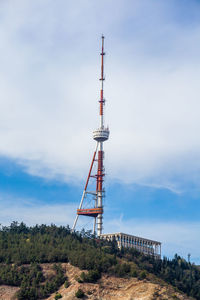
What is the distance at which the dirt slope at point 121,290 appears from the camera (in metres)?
85.9

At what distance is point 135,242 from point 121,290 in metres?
58.0

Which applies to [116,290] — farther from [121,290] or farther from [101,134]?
[101,134]

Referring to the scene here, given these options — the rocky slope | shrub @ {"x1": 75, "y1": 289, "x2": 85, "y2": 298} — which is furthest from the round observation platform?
shrub @ {"x1": 75, "y1": 289, "x2": 85, "y2": 298}

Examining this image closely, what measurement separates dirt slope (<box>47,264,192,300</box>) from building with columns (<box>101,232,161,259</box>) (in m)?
46.2

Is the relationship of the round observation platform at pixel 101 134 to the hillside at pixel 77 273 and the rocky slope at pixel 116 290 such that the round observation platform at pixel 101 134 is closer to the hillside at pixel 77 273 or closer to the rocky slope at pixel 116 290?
the hillside at pixel 77 273

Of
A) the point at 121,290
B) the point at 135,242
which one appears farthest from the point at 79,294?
the point at 135,242

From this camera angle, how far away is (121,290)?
8856cm

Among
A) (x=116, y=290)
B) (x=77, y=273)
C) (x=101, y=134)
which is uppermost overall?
(x=101, y=134)

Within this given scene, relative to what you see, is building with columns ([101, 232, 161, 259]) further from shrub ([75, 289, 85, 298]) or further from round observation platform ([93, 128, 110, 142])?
shrub ([75, 289, 85, 298])

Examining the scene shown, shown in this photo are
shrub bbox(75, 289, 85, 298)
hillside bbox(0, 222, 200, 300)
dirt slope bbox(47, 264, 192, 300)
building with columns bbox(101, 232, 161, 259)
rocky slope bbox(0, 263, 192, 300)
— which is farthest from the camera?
building with columns bbox(101, 232, 161, 259)

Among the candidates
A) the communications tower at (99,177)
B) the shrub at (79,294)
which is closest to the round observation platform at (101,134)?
the communications tower at (99,177)

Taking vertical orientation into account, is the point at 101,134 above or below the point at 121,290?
above

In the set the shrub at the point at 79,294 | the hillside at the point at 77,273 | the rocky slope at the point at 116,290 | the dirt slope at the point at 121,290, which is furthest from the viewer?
the hillside at the point at 77,273

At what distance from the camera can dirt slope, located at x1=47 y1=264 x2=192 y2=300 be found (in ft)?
282
